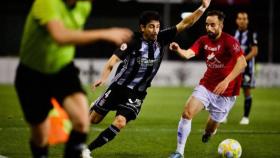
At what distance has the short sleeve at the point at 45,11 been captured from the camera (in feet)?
19.5

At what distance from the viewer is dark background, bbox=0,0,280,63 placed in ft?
126

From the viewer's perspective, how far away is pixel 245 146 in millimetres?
11062

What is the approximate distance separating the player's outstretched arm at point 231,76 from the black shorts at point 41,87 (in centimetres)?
306

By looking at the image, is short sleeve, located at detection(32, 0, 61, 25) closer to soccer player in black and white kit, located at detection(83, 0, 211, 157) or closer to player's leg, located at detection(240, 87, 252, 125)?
soccer player in black and white kit, located at detection(83, 0, 211, 157)

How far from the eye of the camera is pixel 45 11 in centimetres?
599

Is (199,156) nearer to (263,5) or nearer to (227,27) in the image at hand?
(227,27)

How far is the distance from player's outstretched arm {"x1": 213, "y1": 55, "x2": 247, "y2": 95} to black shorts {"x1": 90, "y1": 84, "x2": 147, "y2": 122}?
1095 mm

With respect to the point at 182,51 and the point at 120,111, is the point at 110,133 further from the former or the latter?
the point at 182,51

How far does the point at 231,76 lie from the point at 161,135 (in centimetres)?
358

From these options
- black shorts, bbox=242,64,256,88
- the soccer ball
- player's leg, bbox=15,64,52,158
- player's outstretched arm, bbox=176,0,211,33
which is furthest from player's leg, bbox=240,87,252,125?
player's leg, bbox=15,64,52,158

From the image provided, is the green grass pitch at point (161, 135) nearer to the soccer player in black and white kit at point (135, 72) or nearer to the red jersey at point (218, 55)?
the soccer player in black and white kit at point (135, 72)

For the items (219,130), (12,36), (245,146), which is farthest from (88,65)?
(245,146)

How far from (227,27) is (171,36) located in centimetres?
3179

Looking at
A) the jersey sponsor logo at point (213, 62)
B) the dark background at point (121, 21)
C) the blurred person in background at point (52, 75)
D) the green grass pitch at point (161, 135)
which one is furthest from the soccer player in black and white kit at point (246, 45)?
the dark background at point (121, 21)
